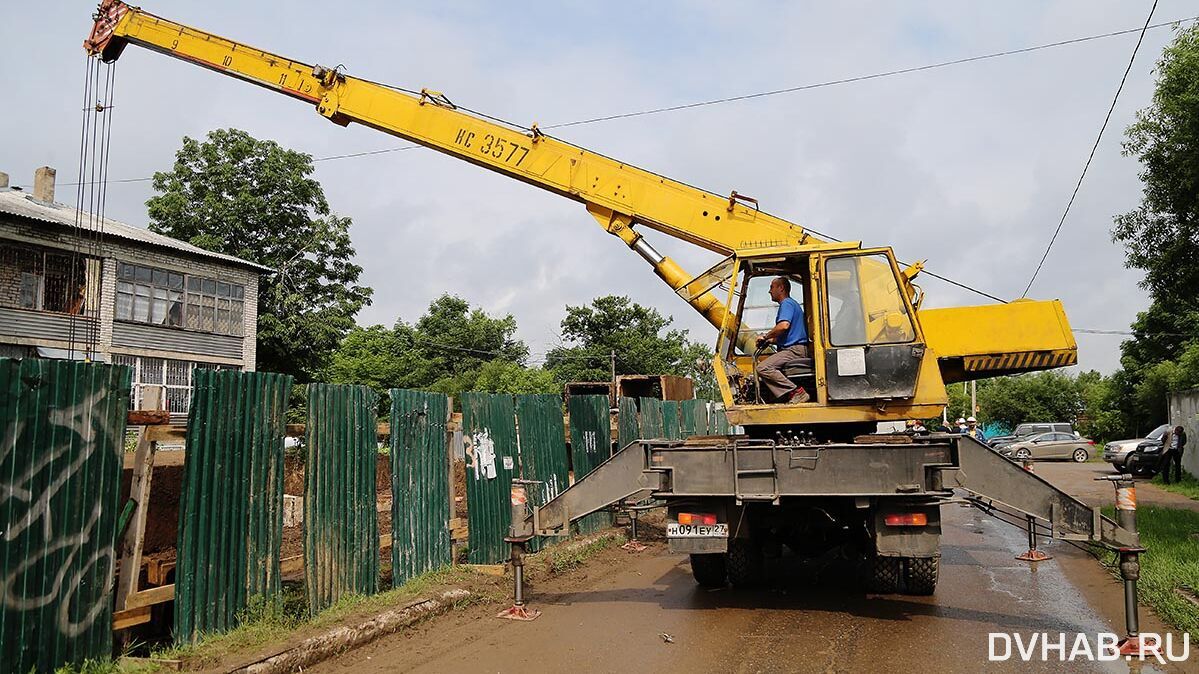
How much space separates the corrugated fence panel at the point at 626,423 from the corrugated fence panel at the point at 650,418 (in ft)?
1.28

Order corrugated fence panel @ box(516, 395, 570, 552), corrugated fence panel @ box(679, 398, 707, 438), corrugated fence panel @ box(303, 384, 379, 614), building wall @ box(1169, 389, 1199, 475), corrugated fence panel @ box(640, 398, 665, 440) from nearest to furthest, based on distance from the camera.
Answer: corrugated fence panel @ box(303, 384, 379, 614) < corrugated fence panel @ box(516, 395, 570, 552) < corrugated fence panel @ box(640, 398, 665, 440) < corrugated fence panel @ box(679, 398, 707, 438) < building wall @ box(1169, 389, 1199, 475)

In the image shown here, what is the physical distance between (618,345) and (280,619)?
4936cm

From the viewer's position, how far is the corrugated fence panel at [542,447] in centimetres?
1073

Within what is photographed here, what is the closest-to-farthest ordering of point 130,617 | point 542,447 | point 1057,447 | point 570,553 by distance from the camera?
point 130,617 < point 570,553 < point 542,447 < point 1057,447

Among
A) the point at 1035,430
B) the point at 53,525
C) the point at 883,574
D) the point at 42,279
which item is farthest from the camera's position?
the point at 1035,430

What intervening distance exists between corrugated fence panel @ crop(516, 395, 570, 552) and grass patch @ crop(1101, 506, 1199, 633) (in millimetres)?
6606

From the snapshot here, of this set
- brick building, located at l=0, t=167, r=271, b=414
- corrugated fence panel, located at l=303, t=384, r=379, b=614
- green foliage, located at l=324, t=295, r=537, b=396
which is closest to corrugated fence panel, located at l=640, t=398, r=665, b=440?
corrugated fence panel, located at l=303, t=384, r=379, b=614

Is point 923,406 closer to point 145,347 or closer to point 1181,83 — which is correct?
point 1181,83

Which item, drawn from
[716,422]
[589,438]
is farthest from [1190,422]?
[589,438]

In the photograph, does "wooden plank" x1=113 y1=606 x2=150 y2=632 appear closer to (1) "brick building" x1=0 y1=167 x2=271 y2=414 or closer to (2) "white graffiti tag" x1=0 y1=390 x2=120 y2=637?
(2) "white graffiti tag" x1=0 y1=390 x2=120 y2=637

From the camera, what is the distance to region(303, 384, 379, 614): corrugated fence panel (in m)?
6.96

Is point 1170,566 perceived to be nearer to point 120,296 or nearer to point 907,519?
point 907,519

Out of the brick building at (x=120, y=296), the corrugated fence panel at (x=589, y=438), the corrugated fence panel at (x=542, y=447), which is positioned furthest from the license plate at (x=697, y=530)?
the brick building at (x=120, y=296)

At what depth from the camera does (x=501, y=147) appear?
35.6 feet
